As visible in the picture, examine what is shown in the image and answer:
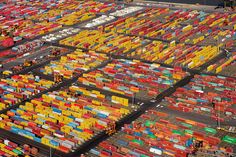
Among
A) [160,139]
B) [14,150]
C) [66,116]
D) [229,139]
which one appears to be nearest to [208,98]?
[229,139]

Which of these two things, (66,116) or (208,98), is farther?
(208,98)

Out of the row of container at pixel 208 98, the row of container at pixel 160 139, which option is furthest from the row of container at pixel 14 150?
the row of container at pixel 208 98

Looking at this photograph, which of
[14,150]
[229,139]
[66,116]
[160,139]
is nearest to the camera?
[229,139]

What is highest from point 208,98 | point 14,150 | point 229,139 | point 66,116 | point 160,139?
point 208,98

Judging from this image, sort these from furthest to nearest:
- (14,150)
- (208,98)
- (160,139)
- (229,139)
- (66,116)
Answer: (208,98) → (66,116) → (160,139) → (14,150) → (229,139)

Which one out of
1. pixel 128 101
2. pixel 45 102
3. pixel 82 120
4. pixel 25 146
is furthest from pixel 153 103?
pixel 25 146

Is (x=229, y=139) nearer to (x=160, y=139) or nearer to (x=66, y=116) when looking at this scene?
(x=160, y=139)

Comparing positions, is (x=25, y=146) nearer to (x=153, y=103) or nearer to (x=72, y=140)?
(x=72, y=140)

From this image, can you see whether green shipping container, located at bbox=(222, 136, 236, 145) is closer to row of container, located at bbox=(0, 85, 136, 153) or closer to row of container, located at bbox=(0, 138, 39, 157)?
row of container, located at bbox=(0, 85, 136, 153)

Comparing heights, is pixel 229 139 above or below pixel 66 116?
below
